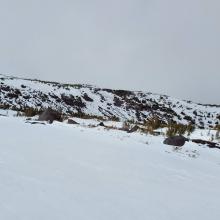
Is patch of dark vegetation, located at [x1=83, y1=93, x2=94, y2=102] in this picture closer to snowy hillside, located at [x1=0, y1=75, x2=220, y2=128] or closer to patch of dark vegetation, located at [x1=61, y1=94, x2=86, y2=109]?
snowy hillside, located at [x1=0, y1=75, x2=220, y2=128]

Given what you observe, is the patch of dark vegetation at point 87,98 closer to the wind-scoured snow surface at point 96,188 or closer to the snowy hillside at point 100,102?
the snowy hillside at point 100,102

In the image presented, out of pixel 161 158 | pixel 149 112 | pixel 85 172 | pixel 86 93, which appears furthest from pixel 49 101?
pixel 85 172

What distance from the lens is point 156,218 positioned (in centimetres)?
412

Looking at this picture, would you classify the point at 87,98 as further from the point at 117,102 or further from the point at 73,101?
the point at 117,102

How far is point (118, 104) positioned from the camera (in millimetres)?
61875

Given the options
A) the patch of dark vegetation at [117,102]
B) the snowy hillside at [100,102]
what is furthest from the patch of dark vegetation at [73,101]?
the patch of dark vegetation at [117,102]

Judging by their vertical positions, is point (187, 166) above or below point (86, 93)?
below

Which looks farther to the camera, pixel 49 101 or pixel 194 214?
pixel 49 101

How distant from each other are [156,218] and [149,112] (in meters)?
58.3

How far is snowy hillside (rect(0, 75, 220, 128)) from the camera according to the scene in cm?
4728

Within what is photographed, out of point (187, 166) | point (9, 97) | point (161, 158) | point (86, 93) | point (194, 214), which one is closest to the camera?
point (194, 214)

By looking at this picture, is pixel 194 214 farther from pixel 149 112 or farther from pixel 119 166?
pixel 149 112

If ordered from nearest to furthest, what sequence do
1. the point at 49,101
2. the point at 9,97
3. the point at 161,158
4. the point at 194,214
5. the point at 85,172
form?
the point at 194,214 < the point at 85,172 < the point at 161,158 < the point at 9,97 < the point at 49,101

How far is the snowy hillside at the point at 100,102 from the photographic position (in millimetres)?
47281
